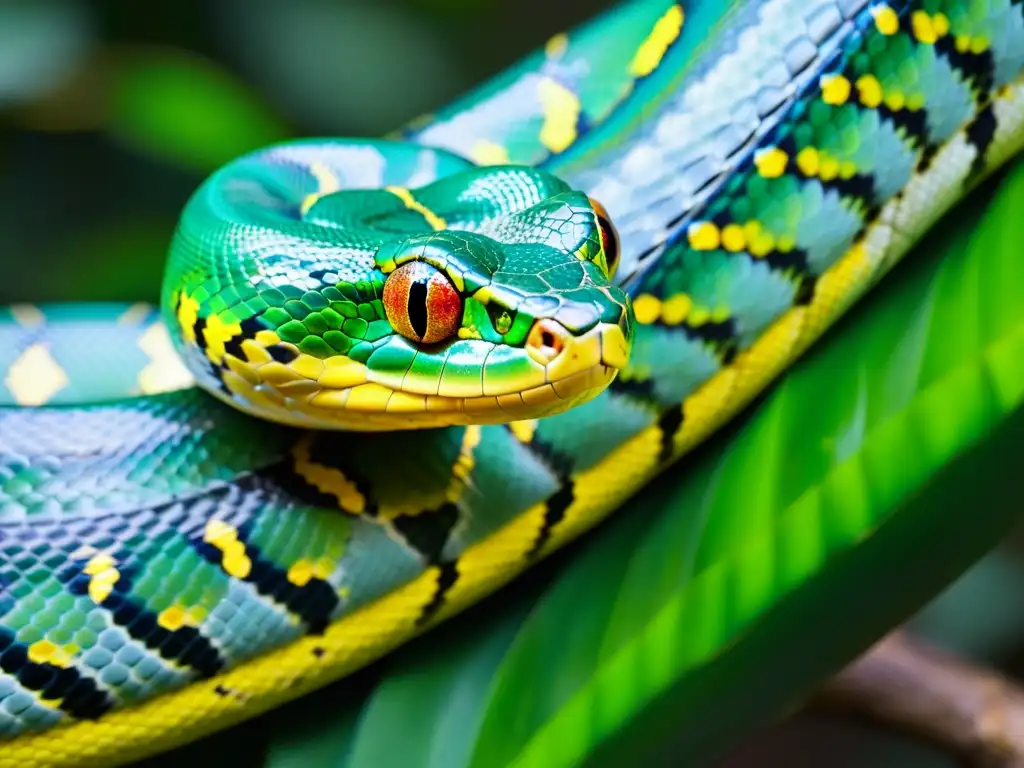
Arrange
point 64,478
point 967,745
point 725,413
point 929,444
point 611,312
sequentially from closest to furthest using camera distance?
point 929,444 < point 611,312 < point 64,478 < point 725,413 < point 967,745

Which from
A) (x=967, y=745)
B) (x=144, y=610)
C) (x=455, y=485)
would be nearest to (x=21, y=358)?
(x=144, y=610)

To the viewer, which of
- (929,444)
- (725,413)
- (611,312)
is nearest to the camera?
(929,444)

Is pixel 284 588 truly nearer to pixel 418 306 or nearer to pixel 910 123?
pixel 418 306

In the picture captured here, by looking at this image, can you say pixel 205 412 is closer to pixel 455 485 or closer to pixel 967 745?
pixel 455 485

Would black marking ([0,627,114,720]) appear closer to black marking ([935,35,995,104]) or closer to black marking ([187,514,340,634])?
black marking ([187,514,340,634])

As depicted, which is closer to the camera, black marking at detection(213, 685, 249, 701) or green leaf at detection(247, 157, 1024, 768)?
green leaf at detection(247, 157, 1024, 768)

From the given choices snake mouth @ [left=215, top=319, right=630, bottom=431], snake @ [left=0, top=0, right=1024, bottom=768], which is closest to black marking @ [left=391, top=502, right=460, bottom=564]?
snake @ [left=0, top=0, right=1024, bottom=768]

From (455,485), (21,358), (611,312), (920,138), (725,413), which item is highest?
(920,138)

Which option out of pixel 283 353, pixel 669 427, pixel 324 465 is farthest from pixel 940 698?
pixel 283 353
